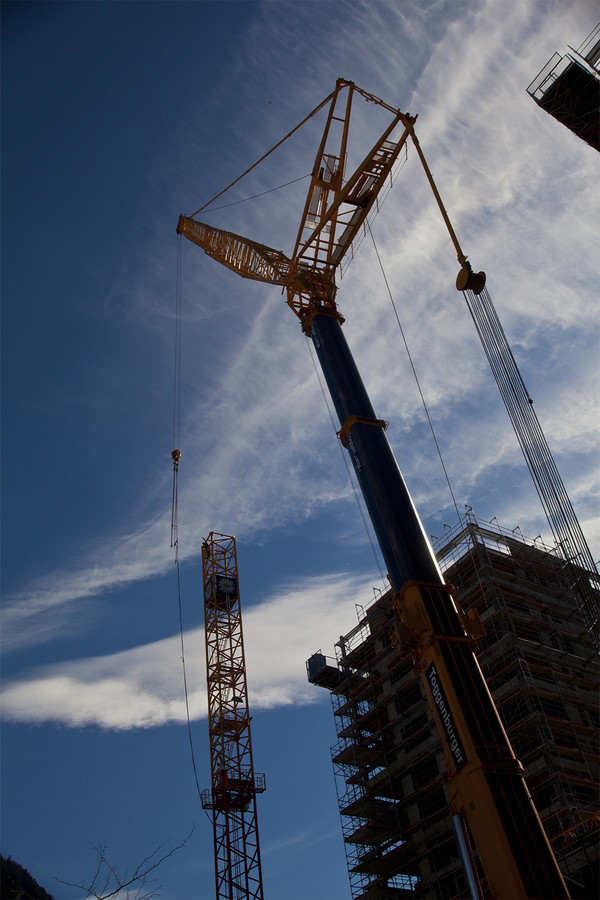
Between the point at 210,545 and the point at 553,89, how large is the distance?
124ft

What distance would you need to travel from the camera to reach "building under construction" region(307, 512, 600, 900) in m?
35.1

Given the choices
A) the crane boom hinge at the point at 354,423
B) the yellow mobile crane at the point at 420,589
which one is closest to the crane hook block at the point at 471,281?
the yellow mobile crane at the point at 420,589

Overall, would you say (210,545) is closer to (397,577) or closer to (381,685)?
(381,685)

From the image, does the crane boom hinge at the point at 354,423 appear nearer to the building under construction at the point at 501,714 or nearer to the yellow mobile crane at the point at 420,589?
the yellow mobile crane at the point at 420,589

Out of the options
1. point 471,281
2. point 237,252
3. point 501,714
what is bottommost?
point 501,714

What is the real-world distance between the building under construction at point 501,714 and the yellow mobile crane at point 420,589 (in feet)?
46.3

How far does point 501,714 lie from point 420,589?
23.1 meters

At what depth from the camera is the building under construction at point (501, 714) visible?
115 ft

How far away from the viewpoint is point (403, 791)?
43.0 metres

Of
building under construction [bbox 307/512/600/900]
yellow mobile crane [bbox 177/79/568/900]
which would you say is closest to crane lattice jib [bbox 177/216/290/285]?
yellow mobile crane [bbox 177/79/568/900]

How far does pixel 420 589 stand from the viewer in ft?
64.8

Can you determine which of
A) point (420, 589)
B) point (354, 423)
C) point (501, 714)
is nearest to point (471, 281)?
point (354, 423)

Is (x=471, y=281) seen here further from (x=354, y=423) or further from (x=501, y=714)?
(x=501, y=714)

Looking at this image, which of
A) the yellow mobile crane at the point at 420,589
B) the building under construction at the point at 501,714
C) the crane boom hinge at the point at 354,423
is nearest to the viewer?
the yellow mobile crane at the point at 420,589
